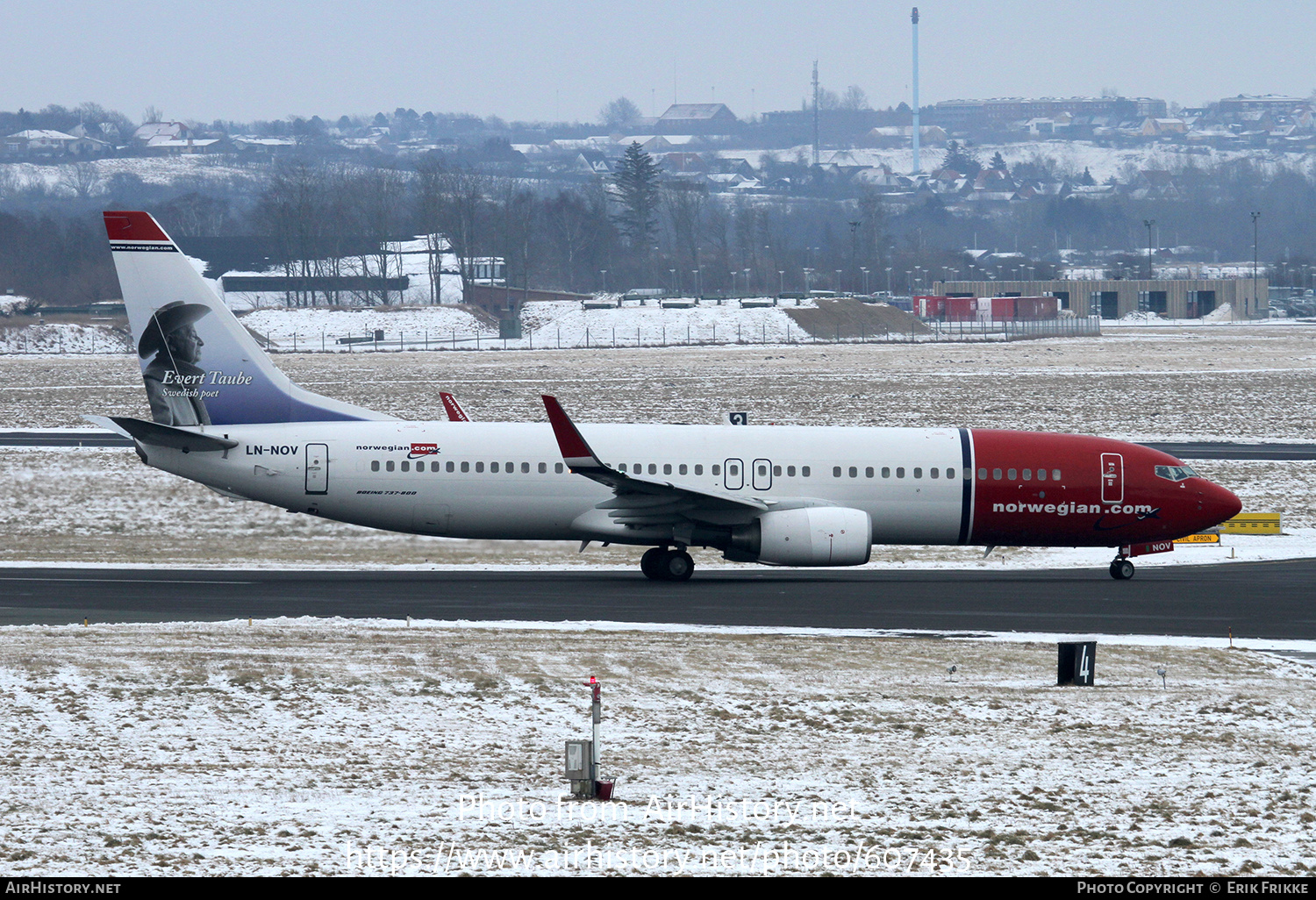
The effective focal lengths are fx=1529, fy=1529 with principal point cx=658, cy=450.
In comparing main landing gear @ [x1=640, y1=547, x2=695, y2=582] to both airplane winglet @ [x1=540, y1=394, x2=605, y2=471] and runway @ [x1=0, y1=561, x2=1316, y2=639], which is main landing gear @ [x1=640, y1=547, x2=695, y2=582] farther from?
airplane winglet @ [x1=540, y1=394, x2=605, y2=471]

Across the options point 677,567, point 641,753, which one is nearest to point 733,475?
point 677,567

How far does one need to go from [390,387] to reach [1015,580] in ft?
156

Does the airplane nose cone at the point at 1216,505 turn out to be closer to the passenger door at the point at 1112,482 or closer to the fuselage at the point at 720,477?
the fuselage at the point at 720,477

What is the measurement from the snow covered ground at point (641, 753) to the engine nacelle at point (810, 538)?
6.22m

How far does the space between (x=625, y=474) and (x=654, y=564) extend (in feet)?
7.92

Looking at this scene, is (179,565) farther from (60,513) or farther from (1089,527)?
(1089,527)

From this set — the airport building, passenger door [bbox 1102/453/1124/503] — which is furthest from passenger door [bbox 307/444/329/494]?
the airport building

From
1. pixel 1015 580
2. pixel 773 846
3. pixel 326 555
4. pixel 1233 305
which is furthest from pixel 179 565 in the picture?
pixel 1233 305

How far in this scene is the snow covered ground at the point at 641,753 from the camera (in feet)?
48.0

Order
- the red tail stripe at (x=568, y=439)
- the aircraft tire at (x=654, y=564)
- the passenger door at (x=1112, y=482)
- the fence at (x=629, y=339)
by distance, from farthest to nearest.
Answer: the fence at (x=629, y=339) < the passenger door at (x=1112, y=482) < the aircraft tire at (x=654, y=564) < the red tail stripe at (x=568, y=439)

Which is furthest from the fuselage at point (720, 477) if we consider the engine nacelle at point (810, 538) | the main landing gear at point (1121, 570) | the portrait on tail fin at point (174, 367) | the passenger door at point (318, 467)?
the engine nacelle at point (810, 538)

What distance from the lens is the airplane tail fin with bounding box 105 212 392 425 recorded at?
34.7 metres

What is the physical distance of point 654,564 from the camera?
1369 inches

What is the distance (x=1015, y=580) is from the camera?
35.4 meters
